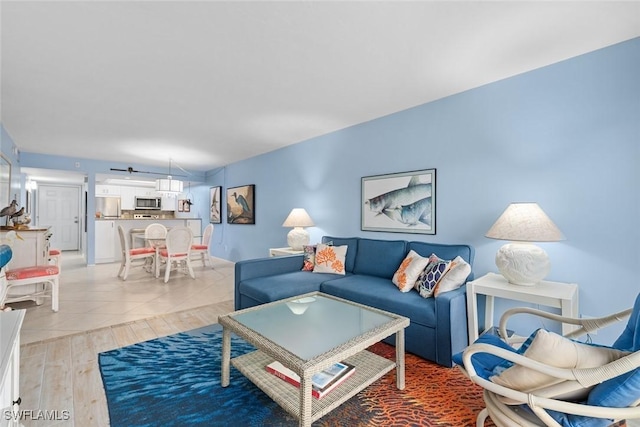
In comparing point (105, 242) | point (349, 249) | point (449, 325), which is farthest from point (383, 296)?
point (105, 242)

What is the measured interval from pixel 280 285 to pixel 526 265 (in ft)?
6.70

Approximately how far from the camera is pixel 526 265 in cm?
207

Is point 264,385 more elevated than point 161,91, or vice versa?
point 161,91

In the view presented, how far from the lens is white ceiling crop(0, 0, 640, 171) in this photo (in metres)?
1.68

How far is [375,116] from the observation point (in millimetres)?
3455

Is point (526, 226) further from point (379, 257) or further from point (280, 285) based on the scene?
point (280, 285)

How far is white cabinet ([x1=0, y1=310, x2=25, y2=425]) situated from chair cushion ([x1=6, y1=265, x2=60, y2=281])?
2.57 m

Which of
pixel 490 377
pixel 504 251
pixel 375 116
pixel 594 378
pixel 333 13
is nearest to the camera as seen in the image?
pixel 594 378

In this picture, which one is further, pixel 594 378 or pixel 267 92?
pixel 267 92

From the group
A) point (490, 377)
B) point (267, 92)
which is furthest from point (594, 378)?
point (267, 92)

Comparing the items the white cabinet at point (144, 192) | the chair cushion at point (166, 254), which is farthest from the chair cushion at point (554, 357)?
the white cabinet at point (144, 192)

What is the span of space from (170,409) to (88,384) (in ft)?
2.29

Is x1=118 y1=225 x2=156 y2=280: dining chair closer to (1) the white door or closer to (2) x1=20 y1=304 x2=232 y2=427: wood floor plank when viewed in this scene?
(2) x1=20 y1=304 x2=232 y2=427: wood floor plank

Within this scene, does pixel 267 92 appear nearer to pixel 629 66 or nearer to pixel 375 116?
pixel 375 116
